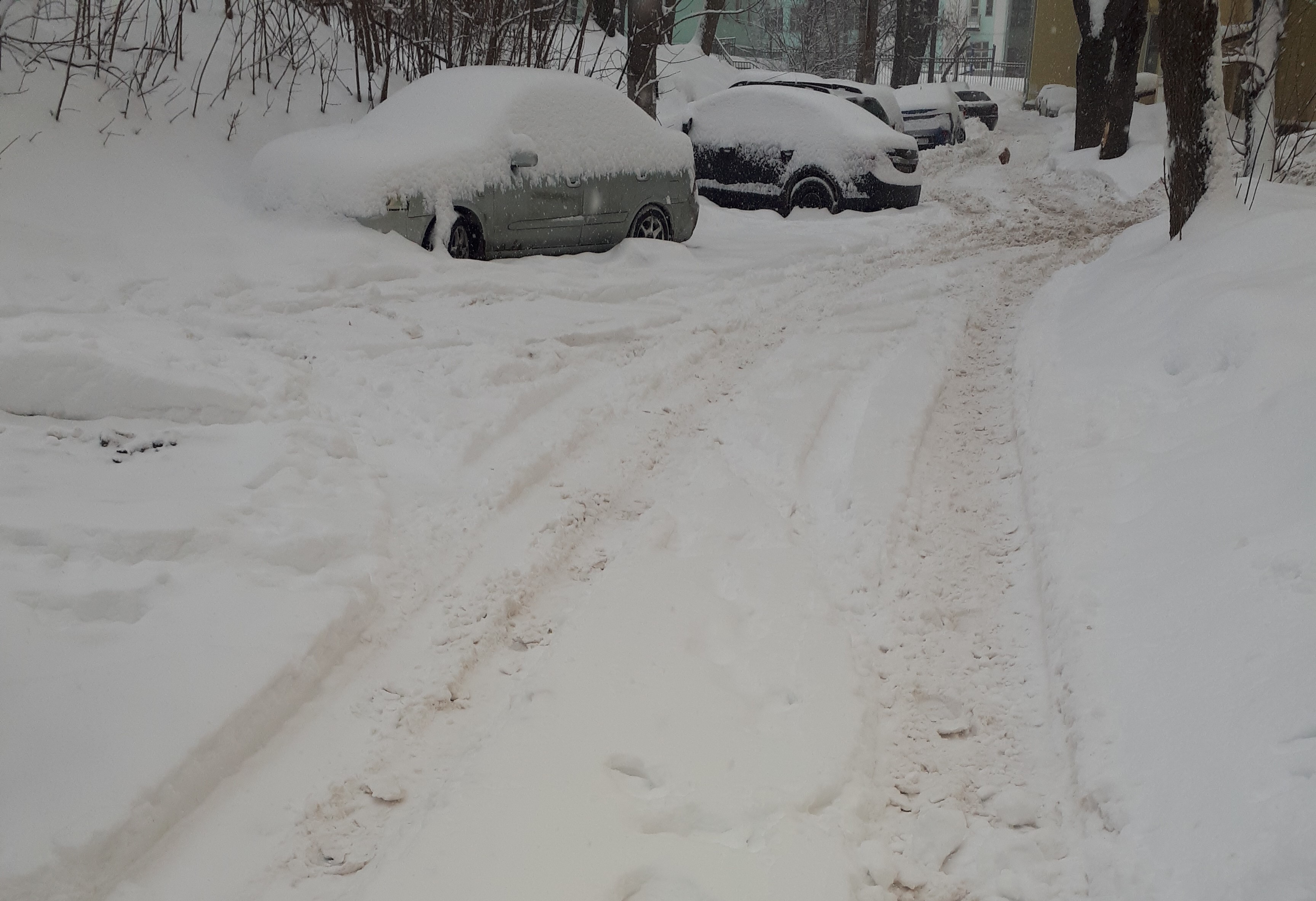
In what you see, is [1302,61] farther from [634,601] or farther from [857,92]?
[634,601]

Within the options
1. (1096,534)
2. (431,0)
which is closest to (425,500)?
(1096,534)

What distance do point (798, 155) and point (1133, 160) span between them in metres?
7.92

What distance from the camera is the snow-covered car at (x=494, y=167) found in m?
7.61

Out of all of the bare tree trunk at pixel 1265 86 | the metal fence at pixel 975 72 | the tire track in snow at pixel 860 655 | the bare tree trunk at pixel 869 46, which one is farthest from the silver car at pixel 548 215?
the metal fence at pixel 975 72

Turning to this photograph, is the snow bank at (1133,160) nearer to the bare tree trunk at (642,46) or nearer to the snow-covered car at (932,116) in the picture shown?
the snow-covered car at (932,116)

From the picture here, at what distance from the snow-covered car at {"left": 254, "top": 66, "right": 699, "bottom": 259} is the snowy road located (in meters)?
1.16

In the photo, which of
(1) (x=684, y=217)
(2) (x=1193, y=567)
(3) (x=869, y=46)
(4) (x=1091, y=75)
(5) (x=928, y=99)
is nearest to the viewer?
(2) (x=1193, y=567)

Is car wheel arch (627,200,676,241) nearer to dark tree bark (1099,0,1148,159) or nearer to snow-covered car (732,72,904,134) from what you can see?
snow-covered car (732,72,904,134)

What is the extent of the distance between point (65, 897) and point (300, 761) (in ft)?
2.14

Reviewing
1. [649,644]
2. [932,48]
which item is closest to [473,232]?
[649,644]

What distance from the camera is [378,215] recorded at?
24.6 feet

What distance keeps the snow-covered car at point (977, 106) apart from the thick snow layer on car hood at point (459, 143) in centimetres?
2316

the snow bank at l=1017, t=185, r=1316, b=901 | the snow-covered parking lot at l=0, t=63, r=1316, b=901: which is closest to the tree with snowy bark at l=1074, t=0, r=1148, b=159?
the snow-covered parking lot at l=0, t=63, r=1316, b=901

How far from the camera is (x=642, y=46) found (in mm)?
12867
